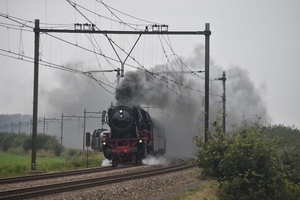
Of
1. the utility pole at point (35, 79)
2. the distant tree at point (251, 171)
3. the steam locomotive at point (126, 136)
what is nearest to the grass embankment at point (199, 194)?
the distant tree at point (251, 171)

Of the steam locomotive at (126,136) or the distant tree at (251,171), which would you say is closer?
the distant tree at (251,171)

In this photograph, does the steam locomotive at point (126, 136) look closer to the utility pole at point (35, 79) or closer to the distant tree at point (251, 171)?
the utility pole at point (35, 79)

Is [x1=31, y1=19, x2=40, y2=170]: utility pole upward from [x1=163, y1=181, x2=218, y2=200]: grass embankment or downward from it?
upward

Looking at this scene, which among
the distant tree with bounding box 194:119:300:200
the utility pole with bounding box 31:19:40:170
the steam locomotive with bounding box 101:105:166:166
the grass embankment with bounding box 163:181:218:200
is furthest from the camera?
the steam locomotive with bounding box 101:105:166:166

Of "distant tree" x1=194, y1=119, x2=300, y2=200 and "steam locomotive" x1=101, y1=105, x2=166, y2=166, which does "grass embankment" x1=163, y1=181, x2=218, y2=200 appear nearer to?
"distant tree" x1=194, y1=119, x2=300, y2=200

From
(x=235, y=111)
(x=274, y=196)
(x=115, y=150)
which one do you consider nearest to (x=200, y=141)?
(x=274, y=196)

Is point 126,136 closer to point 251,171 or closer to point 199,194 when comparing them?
point 199,194

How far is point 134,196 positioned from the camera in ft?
49.7

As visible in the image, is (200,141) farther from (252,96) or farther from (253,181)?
(252,96)

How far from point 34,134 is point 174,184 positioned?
29.5 feet

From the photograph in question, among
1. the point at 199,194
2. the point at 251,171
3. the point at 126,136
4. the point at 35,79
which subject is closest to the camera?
the point at 251,171

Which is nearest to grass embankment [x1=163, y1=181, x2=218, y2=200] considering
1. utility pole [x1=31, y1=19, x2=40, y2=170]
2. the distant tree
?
the distant tree

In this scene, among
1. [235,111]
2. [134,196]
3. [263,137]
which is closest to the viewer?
[263,137]

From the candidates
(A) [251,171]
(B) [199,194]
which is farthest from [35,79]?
(A) [251,171]
